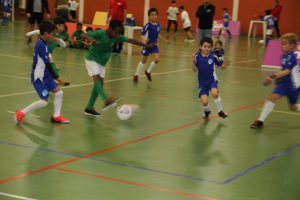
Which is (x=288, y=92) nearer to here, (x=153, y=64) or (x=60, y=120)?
(x=60, y=120)

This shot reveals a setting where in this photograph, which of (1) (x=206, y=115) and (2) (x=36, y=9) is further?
(2) (x=36, y=9)

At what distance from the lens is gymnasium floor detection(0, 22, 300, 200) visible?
6.47 m

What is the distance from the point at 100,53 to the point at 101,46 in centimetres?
15

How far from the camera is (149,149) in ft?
27.2

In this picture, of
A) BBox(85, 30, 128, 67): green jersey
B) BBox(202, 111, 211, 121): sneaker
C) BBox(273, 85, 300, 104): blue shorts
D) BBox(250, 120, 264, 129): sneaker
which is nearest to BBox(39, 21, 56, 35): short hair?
BBox(85, 30, 128, 67): green jersey

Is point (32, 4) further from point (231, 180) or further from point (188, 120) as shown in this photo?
point (231, 180)

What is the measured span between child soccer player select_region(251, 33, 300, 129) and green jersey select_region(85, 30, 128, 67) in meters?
2.77

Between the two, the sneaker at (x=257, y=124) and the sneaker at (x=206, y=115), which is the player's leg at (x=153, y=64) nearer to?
the sneaker at (x=206, y=115)

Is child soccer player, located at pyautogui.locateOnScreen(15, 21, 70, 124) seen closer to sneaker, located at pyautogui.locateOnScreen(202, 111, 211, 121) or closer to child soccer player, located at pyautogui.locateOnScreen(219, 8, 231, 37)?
sneaker, located at pyautogui.locateOnScreen(202, 111, 211, 121)

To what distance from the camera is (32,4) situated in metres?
23.7

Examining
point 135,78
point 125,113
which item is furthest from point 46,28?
point 135,78

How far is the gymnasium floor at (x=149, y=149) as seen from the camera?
6.47m

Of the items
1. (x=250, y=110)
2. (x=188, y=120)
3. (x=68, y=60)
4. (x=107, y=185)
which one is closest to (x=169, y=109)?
(x=188, y=120)

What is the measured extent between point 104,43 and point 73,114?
1.37 meters
